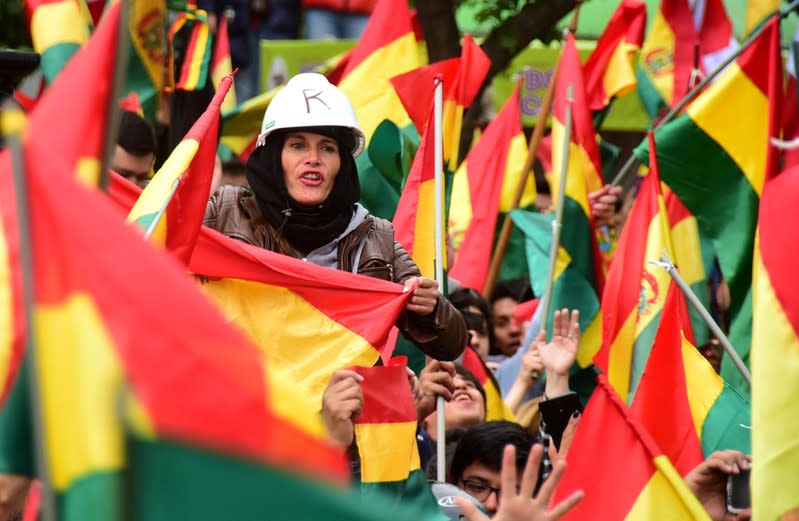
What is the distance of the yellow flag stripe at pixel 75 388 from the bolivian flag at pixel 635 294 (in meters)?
4.51

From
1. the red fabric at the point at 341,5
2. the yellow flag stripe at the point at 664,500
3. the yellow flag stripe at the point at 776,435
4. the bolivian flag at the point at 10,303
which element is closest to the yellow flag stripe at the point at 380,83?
the yellow flag stripe at the point at 664,500

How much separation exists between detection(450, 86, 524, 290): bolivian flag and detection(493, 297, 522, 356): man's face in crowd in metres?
0.37

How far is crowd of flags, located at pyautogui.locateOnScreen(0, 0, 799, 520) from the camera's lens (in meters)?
1.91

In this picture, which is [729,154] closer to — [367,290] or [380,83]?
[380,83]

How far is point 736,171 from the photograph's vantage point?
684 cm

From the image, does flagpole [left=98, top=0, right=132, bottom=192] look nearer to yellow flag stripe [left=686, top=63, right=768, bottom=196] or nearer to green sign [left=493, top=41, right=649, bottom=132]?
yellow flag stripe [left=686, top=63, right=768, bottom=196]

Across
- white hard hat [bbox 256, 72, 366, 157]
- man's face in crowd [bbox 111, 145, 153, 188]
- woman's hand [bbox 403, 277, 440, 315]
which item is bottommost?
woman's hand [bbox 403, 277, 440, 315]

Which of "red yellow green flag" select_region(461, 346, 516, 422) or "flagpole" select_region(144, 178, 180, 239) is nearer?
"flagpole" select_region(144, 178, 180, 239)

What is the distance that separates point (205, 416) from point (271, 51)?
30.2 ft

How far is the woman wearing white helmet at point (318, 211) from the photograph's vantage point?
456 cm

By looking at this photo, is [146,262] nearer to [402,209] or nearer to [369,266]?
[369,266]

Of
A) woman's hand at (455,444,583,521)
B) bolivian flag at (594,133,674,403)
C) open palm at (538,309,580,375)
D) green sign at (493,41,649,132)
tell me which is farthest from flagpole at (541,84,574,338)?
green sign at (493,41,649,132)

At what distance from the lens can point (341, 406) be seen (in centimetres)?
407

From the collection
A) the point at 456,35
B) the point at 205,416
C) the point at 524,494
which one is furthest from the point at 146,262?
the point at 456,35
